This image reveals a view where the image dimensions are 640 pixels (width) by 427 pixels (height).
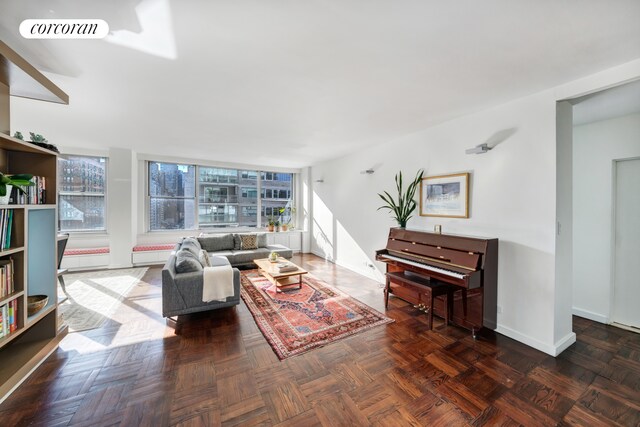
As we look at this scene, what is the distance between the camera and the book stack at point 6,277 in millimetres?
1888

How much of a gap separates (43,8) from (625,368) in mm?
5070

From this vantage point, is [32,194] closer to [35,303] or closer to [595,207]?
[35,303]

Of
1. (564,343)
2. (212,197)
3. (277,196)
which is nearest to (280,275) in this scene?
(564,343)

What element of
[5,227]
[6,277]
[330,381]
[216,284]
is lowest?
[330,381]

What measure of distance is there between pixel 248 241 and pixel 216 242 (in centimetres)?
72

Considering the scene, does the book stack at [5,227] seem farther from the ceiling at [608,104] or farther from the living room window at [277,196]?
the living room window at [277,196]

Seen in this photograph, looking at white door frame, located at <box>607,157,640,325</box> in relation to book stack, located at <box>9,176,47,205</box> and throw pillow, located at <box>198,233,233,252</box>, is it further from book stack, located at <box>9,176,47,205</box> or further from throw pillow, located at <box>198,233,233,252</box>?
throw pillow, located at <box>198,233,233,252</box>

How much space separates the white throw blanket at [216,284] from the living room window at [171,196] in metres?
4.00

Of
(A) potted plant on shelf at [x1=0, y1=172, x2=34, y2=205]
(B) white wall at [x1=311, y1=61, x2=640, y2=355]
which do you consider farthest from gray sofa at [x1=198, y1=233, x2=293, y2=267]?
(A) potted plant on shelf at [x1=0, y1=172, x2=34, y2=205]

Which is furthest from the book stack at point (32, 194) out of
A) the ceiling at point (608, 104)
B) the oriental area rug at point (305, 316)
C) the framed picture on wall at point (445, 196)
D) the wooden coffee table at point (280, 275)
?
the ceiling at point (608, 104)

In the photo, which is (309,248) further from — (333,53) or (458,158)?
(333,53)

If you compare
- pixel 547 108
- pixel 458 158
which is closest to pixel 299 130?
pixel 458 158

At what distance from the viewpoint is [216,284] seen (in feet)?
10.0

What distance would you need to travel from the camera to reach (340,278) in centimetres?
482
